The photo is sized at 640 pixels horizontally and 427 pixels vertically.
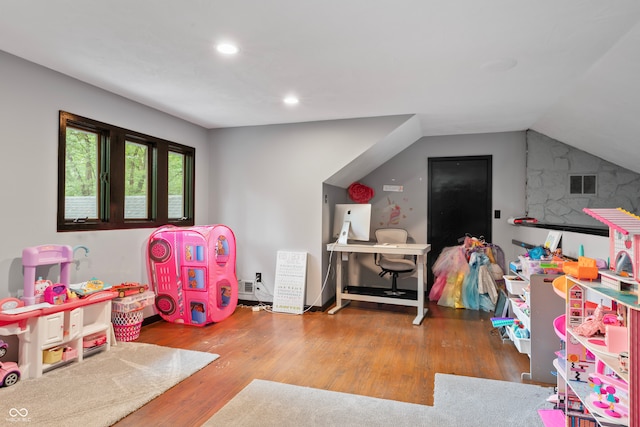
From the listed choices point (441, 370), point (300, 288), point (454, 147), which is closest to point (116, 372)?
point (300, 288)

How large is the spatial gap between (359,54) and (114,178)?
2661 mm

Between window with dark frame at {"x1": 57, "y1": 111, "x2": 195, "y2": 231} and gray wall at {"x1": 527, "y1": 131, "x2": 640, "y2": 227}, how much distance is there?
4659mm

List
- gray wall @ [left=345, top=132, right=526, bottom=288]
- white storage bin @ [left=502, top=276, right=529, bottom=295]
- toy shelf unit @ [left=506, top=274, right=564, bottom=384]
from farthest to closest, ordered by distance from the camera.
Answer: gray wall @ [left=345, top=132, right=526, bottom=288]
white storage bin @ [left=502, top=276, right=529, bottom=295]
toy shelf unit @ [left=506, top=274, right=564, bottom=384]

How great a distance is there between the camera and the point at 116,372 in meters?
2.67

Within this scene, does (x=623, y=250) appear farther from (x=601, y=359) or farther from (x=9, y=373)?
(x=9, y=373)

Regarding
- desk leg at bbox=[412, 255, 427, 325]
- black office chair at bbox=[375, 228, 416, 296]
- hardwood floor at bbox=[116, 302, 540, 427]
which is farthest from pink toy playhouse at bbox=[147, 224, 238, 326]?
desk leg at bbox=[412, 255, 427, 325]

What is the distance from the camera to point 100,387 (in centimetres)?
244

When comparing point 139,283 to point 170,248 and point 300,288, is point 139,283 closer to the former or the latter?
point 170,248

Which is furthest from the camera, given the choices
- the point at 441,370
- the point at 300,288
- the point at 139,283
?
the point at 300,288

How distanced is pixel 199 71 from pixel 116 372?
95.3 inches

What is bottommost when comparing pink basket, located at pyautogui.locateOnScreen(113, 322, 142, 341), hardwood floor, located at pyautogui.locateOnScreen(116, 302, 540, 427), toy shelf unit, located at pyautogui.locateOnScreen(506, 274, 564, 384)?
hardwood floor, located at pyautogui.locateOnScreen(116, 302, 540, 427)

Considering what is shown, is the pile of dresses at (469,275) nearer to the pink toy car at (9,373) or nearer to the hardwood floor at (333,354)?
the hardwood floor at (333,354)

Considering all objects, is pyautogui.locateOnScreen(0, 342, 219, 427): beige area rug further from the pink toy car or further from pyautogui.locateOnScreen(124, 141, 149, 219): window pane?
pyautogui.locateOnScreen(124, 141, 149, 219): window pane

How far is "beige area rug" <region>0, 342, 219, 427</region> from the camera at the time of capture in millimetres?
2086
